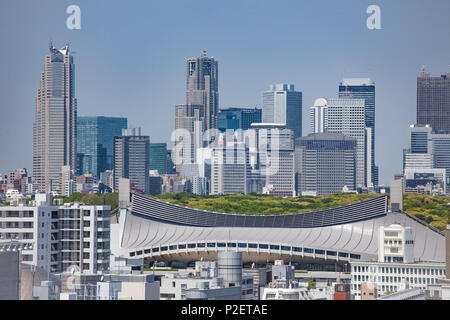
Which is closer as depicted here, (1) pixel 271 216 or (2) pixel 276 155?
(1) pixel 271 216

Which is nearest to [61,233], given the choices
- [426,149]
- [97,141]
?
[97,141]

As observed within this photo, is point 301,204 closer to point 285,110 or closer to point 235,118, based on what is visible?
point 235,118

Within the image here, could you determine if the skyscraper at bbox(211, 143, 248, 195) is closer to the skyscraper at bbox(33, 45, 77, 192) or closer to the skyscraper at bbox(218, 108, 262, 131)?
the skyscraper at bbox(218, 108, 262, 131)

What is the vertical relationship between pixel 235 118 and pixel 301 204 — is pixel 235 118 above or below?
above

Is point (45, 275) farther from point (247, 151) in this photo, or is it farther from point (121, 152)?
point (247, 151)

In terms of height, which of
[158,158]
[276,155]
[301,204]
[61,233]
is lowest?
[301,204]

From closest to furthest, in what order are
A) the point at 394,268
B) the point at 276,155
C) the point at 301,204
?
the point at 394,268 < the point at 301,204 < the point at 276,155
